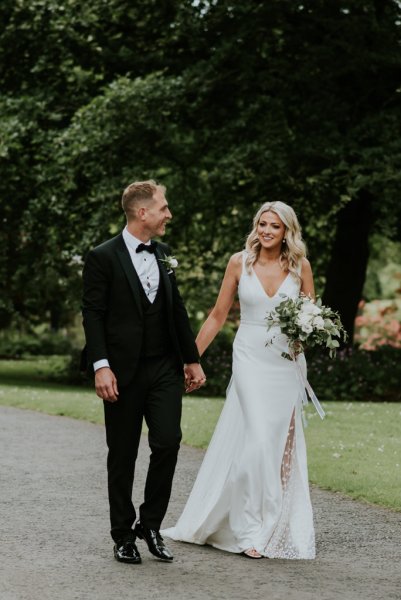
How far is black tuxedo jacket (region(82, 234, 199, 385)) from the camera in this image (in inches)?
234

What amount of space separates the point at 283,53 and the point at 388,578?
50.6 ft

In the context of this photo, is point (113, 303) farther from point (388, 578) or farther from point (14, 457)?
point (14, 457)

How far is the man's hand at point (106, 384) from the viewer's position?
5809mm

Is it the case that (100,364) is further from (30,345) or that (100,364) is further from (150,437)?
(30,345)

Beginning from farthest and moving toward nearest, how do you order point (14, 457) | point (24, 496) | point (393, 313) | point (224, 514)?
point (393, 313)
point (14, 457)
point (24, 496)
point (224, 514)

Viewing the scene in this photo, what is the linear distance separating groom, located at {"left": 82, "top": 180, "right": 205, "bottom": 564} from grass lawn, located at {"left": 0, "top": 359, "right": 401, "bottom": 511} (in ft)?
8.26

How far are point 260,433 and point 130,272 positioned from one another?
1.31 metres

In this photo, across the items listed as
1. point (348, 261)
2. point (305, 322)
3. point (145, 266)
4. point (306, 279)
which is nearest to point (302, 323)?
point (305, 322)

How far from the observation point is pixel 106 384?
5.80m

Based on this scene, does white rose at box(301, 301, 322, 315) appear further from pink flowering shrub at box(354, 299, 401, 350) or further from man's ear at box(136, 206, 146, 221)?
pink flowering shrub at box(354, 299, 401, 350)

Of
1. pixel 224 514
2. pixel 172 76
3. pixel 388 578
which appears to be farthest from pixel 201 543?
pixel 172 76

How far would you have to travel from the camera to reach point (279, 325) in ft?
21.2

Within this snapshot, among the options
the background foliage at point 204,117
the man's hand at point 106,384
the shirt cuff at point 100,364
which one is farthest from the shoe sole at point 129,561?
the background foliage at point 204,117

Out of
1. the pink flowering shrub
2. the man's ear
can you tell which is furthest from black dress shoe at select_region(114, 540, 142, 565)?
the pink flowering shrub
